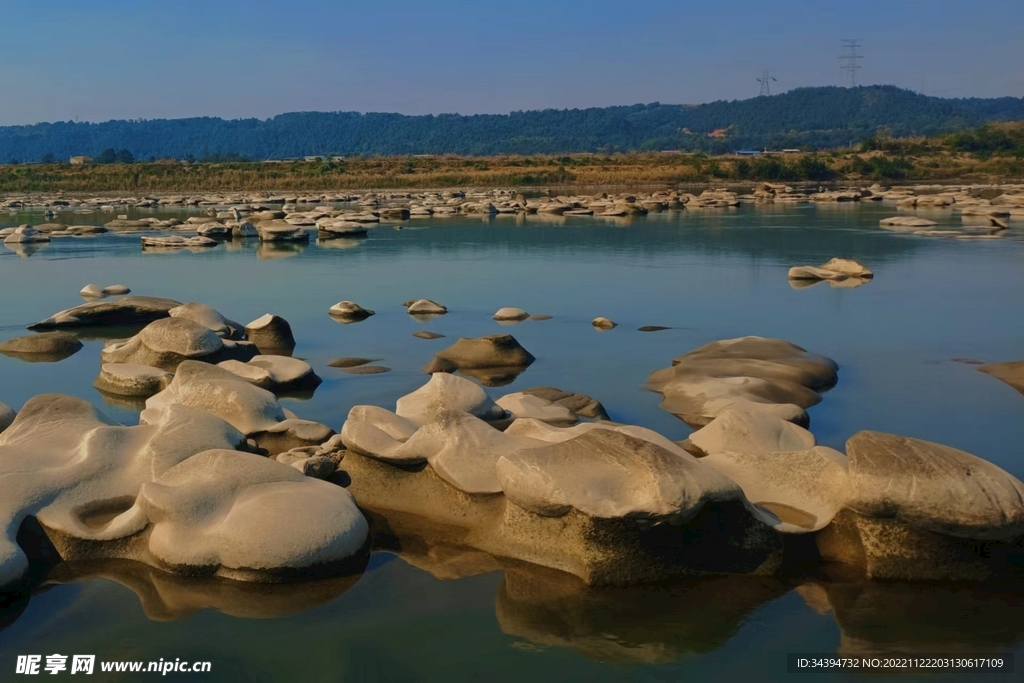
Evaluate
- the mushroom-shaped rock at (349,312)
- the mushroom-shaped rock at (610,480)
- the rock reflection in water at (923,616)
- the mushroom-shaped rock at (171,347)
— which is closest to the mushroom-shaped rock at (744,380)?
the mushroom-shaped rock at (610,480)

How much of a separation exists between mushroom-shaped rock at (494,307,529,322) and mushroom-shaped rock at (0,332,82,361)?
631 centimetres

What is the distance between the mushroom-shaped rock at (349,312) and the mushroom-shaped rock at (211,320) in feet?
9.35

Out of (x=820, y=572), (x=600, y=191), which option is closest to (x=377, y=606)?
(x=820, y=572)

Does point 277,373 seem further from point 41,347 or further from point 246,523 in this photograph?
point 246,523

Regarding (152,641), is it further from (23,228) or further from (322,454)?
(23,228)

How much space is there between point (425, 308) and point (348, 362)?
4.55 m

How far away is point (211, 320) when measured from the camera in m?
14.5

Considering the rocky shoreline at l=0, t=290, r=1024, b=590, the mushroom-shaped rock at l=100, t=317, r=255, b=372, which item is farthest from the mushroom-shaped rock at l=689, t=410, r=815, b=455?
the mushroom-shaped rock at l=100, t=317, r=255, b=372

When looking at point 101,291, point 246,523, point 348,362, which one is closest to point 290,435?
point 246,523

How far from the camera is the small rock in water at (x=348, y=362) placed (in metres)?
13.5

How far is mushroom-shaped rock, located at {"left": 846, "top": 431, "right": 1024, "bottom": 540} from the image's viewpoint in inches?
255

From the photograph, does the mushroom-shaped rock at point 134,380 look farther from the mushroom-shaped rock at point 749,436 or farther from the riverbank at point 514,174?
the riverbank at point 514,174

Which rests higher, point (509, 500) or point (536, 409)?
point (509, 500)

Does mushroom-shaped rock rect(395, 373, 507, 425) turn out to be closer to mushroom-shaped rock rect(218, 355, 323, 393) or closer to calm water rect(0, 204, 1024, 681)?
calm water rect(0, 204, 1024, 681)
